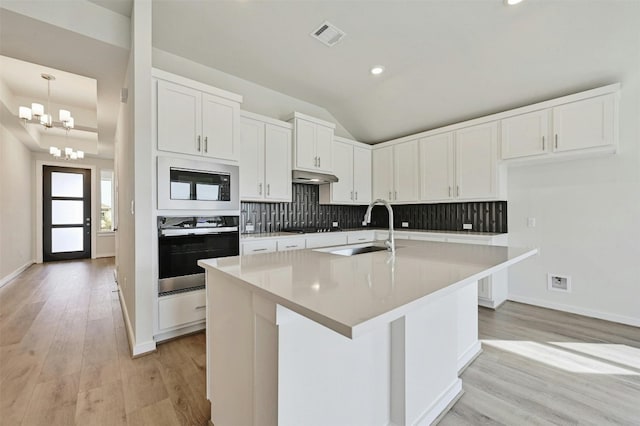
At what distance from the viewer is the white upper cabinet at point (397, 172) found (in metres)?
4.29

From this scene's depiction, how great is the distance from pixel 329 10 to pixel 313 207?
8.70ft

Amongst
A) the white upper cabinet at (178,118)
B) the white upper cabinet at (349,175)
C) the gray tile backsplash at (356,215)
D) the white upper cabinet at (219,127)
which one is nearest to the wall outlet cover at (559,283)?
the gray tile backsplash at (356,215)

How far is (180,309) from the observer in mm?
2484

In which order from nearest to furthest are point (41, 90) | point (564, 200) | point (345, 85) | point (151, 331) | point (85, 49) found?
point (151, 331)
point (85, 49)
point (564, 200)
point (345, 85)
point (41, 90)

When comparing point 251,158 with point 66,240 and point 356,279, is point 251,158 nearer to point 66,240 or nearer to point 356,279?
point 356,279

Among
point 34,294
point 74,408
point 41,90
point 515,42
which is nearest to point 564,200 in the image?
point 515,42

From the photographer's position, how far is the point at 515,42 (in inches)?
107

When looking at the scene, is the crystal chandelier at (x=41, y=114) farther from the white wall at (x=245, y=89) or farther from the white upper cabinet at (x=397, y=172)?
the white upper cabinet at (x=397, y=172)

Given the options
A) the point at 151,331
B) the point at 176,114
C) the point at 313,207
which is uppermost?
the point at 176,114

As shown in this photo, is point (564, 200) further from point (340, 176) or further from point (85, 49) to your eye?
point (85, 49)

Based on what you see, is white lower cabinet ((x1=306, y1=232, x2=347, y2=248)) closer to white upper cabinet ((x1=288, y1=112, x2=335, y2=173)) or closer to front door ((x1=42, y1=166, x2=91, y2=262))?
white upper cabinet ((x1=288, y1=112, x2=335, y2=173))

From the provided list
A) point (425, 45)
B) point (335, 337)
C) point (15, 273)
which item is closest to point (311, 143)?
point (425, 45)

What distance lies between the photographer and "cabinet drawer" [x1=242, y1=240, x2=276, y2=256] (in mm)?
2956

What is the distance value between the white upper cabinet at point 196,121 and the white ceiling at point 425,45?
69 centimetres
